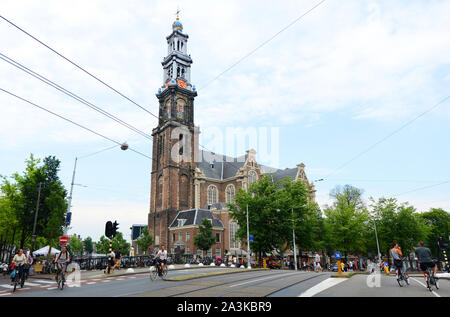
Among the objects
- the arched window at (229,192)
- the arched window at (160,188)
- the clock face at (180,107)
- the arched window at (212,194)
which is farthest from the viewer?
the clock face at (180,107)

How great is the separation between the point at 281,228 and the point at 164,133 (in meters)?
34.8

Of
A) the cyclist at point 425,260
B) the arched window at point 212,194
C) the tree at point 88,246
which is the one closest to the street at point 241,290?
the cyclist at point 425,260

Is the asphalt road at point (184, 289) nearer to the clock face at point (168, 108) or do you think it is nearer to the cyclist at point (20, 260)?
the cyclist at point (20, 260)

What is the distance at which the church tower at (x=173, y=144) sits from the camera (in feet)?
182

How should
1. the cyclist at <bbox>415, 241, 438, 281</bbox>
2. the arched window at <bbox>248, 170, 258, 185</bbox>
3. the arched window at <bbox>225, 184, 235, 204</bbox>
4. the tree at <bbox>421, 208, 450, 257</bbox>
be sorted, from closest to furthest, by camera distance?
the cyclist at <bbox>415, 241, 438, 281</bbox> → the arched window at <bbox>225, 184, 235, 204</bbox> → the arched window at <bbox>248, 170, 258, 185</bbox> → the tree at <bbox>421, 208, 450, 257</bbox>

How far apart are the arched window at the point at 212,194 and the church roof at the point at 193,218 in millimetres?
7517

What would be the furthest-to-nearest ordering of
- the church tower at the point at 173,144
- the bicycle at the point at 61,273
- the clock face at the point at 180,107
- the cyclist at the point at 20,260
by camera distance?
1. the clock face at the point at 180,107
2. the church tower at the point at 173,144
3. the cyclist at the point at 20,260
4. the bicycle at the point at 61,273

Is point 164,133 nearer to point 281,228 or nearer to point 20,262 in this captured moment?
point 281,228

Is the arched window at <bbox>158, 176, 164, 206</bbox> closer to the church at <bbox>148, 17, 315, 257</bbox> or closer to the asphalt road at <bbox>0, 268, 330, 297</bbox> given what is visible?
the church at <bbox>148, 17, 315, 257</bbox>

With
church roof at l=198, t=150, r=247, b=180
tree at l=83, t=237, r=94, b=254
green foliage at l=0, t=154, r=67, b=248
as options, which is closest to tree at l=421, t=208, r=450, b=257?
church roof at l=198, t=150, r=247, b=180

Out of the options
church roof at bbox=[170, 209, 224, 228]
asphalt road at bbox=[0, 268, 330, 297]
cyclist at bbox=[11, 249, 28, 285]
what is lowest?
asphalt road at bbox=[0, 268, 330, 297]

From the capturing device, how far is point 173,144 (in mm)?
58781

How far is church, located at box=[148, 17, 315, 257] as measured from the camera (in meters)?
51.2
